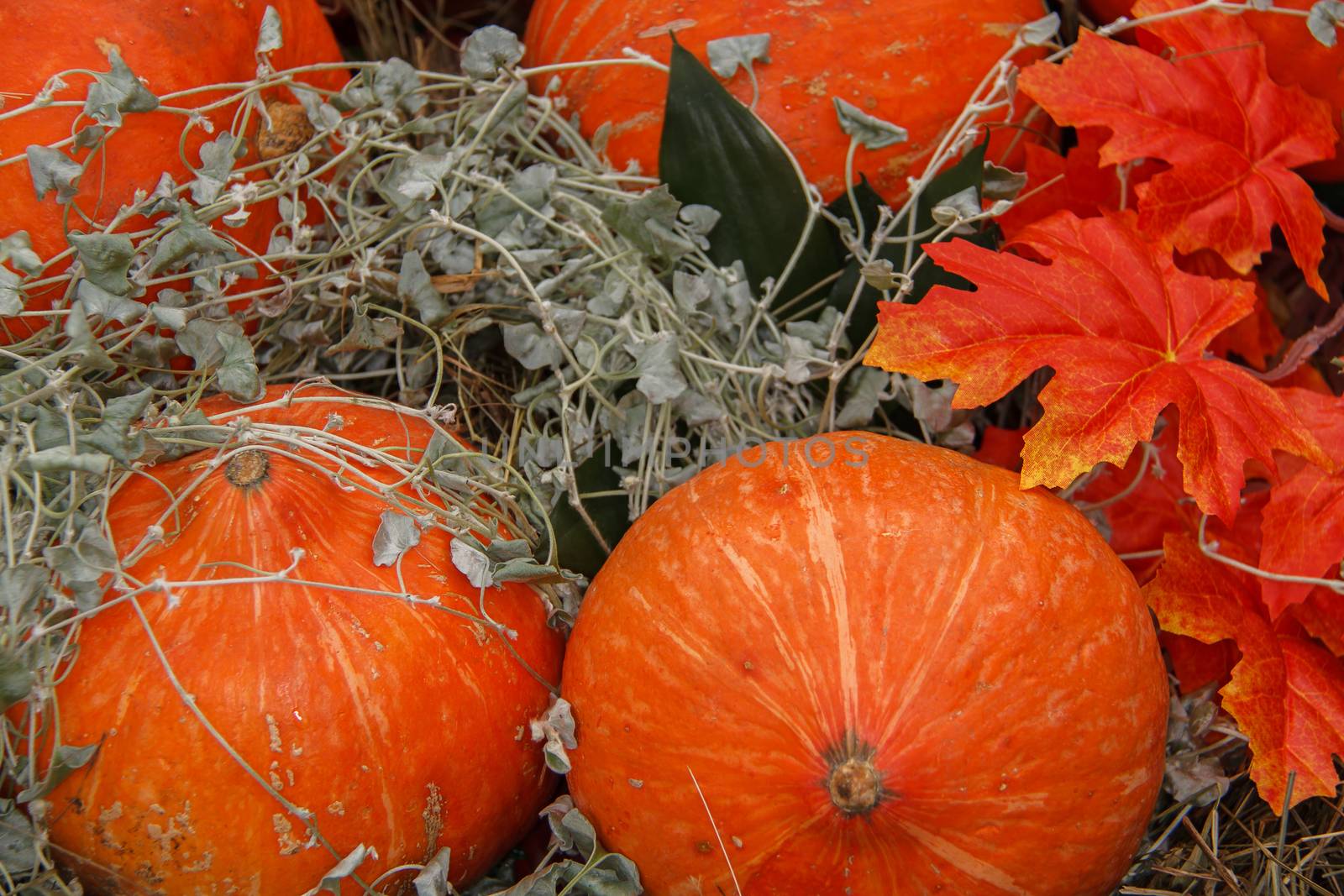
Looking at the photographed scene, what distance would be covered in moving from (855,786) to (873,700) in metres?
0.08

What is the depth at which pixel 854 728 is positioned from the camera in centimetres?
93

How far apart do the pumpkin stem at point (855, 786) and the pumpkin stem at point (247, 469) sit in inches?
23.3

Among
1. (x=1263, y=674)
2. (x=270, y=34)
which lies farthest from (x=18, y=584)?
(x=1263, y=674)

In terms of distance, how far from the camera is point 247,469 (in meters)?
1.01

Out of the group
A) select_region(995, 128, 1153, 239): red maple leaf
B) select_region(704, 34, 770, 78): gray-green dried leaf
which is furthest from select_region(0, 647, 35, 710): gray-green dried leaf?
select_region(995, 128, 1153, 239): red maple leaf

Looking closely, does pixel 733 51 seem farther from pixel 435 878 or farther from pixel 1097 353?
pixel 435 878

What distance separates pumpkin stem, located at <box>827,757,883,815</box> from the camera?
900 mm

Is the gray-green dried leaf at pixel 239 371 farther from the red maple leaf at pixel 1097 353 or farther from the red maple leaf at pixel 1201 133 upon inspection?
the red maple leaf at pixel 1201 133

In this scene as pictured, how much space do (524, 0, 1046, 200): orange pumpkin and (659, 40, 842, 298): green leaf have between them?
8 cm

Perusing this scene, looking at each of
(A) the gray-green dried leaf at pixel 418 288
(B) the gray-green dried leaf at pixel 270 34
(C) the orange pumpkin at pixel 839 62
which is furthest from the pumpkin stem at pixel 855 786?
(B) the gray-green dried leaf at pixel 270 34

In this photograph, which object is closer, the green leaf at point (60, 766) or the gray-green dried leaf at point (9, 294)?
the green leaf at point (60, 766)

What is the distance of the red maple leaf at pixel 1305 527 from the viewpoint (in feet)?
3.57

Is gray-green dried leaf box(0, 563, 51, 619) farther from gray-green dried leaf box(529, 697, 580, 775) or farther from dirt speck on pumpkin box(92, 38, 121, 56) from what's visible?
dirt speck on pumpkin box(92, 38, 121, 56)

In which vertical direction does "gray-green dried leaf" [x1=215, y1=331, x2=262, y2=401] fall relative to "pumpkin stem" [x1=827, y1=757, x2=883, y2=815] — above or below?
above
